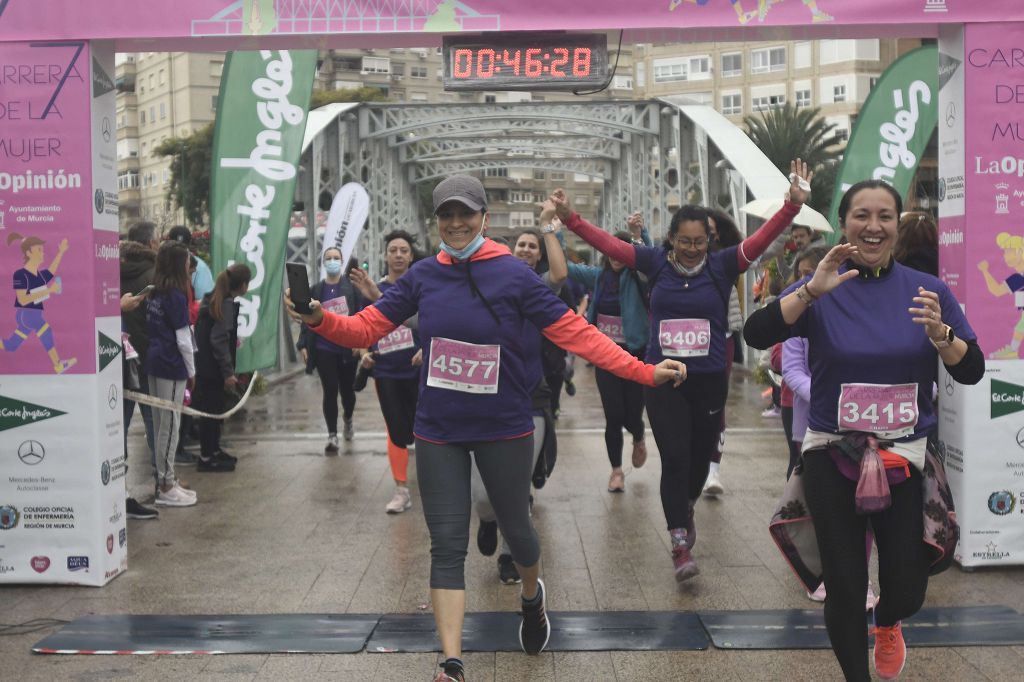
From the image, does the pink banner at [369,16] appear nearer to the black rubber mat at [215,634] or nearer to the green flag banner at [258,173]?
the black rubber mat at [215,634]

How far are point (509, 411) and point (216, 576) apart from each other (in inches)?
107

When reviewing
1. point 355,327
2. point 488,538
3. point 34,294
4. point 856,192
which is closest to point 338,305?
point 34,294

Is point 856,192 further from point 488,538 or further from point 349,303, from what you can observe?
point 349,303

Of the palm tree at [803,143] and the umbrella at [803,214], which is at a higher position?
the palm tree at [803,143]

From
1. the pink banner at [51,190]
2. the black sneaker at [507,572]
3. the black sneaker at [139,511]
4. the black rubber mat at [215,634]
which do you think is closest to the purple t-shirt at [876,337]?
the black rubber mat at [215,634]

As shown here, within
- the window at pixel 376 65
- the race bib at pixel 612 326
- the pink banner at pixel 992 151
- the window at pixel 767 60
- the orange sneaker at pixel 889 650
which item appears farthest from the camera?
the window at pixel 376 65

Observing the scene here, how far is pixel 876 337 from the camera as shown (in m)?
4.43

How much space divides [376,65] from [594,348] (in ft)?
347

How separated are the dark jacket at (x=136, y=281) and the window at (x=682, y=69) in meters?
81.8

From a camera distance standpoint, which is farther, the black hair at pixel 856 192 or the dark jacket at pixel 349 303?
the dark jacket at pixel 349 303

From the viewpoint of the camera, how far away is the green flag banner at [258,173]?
12.0 meters

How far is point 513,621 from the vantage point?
6012mm

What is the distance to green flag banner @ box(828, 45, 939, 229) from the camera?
38.8ft

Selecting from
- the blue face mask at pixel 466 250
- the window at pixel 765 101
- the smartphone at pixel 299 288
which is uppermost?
A: the window at pixel 765 101
